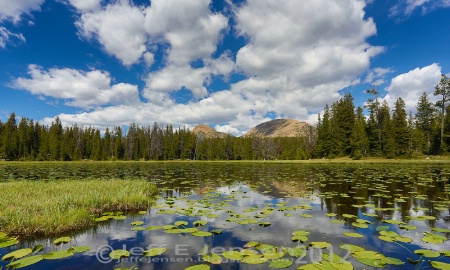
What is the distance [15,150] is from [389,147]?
4855 inches

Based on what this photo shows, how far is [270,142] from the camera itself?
380ft

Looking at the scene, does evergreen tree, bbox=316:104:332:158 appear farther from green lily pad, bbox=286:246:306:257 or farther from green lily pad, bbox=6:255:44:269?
green lily pad, bbox=6:255:44:269

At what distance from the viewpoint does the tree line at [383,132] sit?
2235 inches

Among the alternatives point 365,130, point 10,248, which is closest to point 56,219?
point 10,248

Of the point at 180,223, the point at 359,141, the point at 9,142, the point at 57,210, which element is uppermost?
the point at 9,142

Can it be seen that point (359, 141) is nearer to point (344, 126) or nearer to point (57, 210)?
point (344, 126)

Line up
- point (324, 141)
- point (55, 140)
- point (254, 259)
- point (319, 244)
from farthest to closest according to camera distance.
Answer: point (55, 140) → point (324, 141) → point (319, 244) → point (254, 259)

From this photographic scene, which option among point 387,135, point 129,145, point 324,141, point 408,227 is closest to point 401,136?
point 387,135

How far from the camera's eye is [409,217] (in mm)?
9633

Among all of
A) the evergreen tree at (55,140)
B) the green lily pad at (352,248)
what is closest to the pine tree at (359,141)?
the green lily pad at (352,248)

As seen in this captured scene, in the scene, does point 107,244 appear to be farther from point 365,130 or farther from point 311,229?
point 365,130

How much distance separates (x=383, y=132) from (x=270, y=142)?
5896cm

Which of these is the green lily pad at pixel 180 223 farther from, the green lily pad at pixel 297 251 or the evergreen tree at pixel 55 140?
the evergreen tree at pixel 55 140

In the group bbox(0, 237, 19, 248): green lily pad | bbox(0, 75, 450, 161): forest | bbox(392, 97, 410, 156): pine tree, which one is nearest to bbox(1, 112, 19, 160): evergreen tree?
bbox(0, 75, 450, 161): forest
